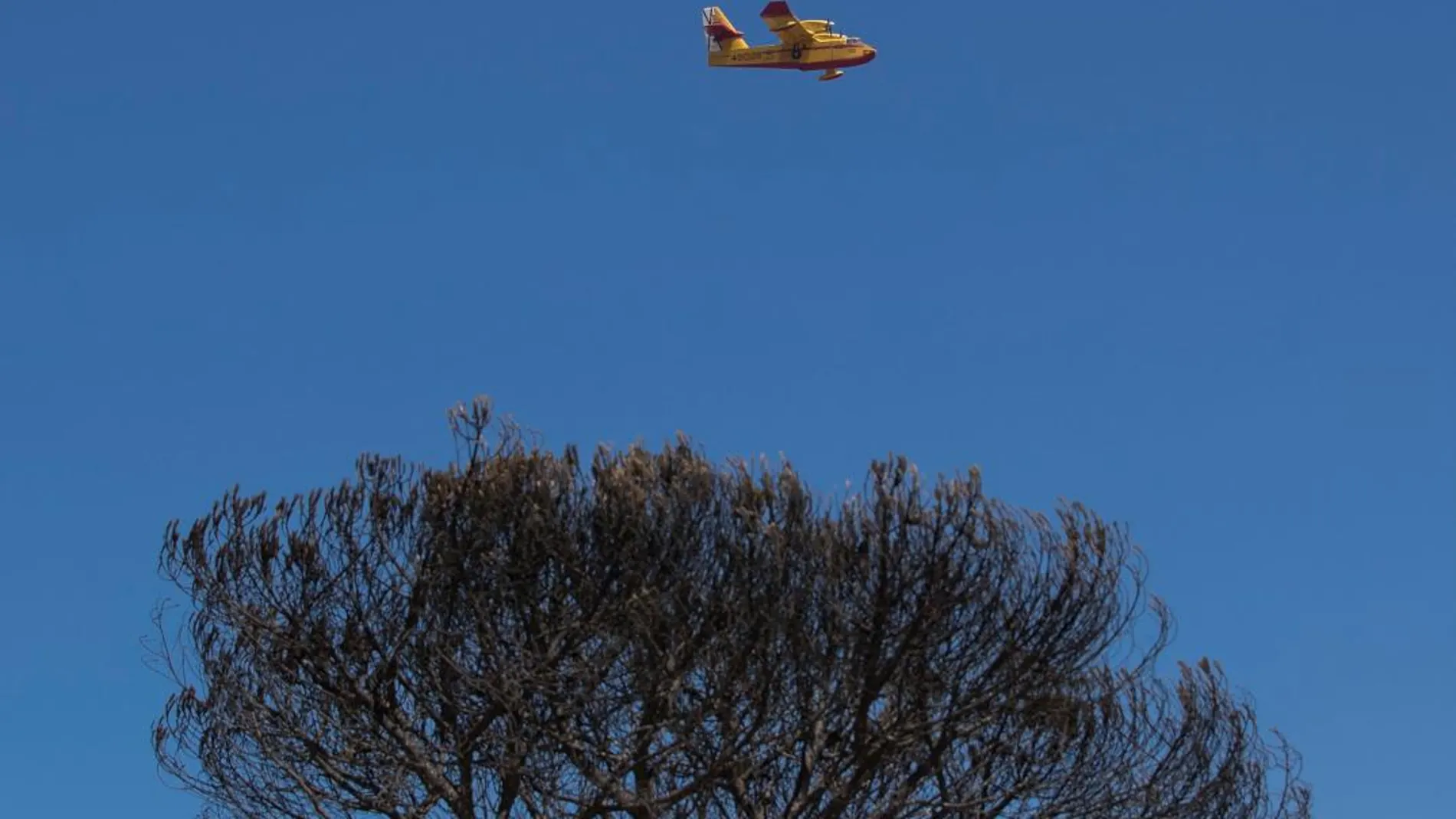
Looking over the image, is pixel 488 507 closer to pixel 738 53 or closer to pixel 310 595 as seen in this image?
pixel 310 595

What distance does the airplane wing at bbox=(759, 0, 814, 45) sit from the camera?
44519 millimetres

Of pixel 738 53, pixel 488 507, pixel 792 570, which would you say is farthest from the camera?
pixel 738 53

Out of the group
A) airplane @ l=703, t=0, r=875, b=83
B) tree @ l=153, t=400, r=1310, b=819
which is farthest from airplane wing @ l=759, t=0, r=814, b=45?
tree @ l=153, t=400, r=1310, b=819

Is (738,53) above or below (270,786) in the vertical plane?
above

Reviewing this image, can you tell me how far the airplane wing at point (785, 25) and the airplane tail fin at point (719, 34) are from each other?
78.6 inches

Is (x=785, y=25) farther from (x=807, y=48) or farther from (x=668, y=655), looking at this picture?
(x=668, y=655)

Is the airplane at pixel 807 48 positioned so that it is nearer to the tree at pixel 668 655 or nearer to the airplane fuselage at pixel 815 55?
the airplane fuselage at pixel 815 55

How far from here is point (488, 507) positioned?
60.5 feet

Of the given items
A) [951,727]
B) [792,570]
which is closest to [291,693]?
[792,570]

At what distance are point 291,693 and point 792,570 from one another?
17.4 feet

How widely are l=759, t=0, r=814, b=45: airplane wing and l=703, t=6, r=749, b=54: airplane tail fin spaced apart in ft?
6.55

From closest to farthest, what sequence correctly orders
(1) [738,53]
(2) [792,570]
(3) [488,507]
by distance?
(2) [792,570] < (3) [488,507] < (1) [738,53]

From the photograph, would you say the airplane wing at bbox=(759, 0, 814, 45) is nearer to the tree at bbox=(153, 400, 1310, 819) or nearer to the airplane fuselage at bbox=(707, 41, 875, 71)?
the airplane fuselage at bbox=(707, 41, 875, 71)

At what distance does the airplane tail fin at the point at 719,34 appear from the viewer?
156 feet
